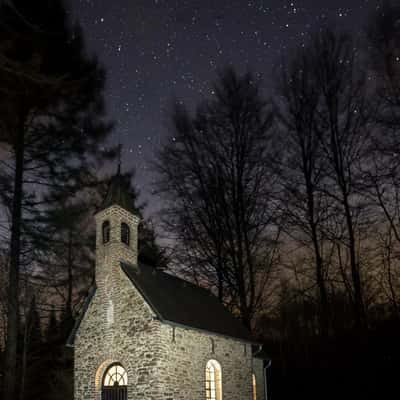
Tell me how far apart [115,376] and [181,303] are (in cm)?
374

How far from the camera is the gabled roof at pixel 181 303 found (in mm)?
15750

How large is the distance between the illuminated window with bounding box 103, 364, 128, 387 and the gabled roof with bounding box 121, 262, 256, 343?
102 inches

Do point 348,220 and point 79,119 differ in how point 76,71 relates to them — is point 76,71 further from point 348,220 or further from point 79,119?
point 348,220

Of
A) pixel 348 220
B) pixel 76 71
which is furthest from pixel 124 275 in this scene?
pixel 348 220

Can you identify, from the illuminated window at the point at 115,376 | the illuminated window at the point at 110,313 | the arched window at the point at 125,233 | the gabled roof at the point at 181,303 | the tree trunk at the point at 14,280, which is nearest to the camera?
the illuminated window at the point at 115,376

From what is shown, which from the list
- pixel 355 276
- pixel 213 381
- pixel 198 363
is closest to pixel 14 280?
pixel 198 363

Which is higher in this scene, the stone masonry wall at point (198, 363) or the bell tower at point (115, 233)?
the bell tower at point (115, 233)

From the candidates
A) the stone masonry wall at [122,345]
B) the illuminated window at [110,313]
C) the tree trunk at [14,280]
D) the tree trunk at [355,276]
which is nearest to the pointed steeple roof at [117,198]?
the stone masonry wall at [122,345]

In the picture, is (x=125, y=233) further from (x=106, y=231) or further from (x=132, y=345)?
(x=132, y=345)

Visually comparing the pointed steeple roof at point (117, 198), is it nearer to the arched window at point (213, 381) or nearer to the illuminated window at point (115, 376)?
the illuminated window at point (115, 376)

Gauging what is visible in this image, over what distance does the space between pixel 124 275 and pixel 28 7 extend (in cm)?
1159

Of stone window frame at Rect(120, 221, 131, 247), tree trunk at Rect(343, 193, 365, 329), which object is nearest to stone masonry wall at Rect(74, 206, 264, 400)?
stone window frame at Rect(120, 221, 131, 247)

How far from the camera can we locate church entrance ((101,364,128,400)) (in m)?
15.3

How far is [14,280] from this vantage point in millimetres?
17422
